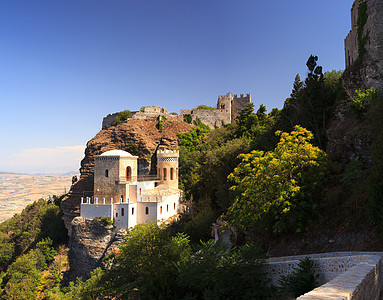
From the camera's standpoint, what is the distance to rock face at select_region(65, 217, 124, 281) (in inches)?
1033

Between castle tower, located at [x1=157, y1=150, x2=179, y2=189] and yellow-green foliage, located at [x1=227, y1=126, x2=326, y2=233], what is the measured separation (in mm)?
19618

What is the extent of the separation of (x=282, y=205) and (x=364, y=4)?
1505 centimetres

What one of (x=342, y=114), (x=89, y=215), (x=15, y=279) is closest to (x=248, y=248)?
(x=342, y=114)

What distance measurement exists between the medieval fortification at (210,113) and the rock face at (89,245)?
A: 23002 millimetres

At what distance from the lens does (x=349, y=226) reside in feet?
38.3

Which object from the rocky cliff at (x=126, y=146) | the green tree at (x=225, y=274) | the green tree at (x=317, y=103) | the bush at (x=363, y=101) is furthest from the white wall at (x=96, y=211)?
the bush at (x=363, y=101)

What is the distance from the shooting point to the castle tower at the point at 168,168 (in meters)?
33.5

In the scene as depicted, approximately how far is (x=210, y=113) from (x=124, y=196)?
29031mm

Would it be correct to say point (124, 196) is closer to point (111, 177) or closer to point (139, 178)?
point (111, 177)

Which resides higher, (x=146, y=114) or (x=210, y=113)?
(x=210, y=113)

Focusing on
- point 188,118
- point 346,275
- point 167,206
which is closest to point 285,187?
point 346,275

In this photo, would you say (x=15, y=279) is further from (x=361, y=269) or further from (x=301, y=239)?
(x=361, y=269)

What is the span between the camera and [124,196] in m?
28.2

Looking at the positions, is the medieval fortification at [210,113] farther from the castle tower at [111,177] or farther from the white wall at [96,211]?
the white wall at [96,211]
